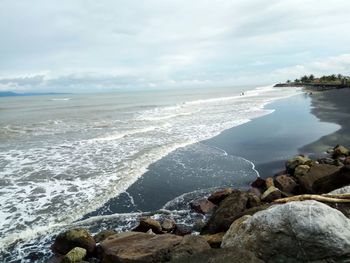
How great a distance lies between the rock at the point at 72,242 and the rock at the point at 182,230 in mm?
2181

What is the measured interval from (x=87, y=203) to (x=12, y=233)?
8.53ft

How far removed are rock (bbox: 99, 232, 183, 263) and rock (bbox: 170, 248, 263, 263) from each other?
82 cm

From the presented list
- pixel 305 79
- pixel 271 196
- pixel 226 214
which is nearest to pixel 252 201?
pixel 271 196

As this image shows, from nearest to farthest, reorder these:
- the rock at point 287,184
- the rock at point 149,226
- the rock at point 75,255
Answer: the rock at point 75,255, the rock at point 149,226, the rock at point 287,184

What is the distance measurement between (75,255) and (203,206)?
4294mm

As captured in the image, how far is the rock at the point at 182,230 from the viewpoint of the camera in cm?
914

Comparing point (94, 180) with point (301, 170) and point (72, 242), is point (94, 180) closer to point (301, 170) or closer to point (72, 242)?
point (72, 242)

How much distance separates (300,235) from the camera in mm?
5160

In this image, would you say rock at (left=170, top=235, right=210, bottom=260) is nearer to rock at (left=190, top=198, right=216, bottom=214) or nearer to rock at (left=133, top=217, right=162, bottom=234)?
rock at (left=133, top=217, right=162, bottom=234)

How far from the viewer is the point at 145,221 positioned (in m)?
9.22

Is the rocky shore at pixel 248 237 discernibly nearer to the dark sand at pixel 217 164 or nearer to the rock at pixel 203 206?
the rock at pixel 203 206

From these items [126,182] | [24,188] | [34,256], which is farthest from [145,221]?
[24,188]

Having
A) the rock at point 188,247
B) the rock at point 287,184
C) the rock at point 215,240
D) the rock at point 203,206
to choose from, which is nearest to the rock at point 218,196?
the rock at point 203,206

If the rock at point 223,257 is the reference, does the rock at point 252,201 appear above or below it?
below
